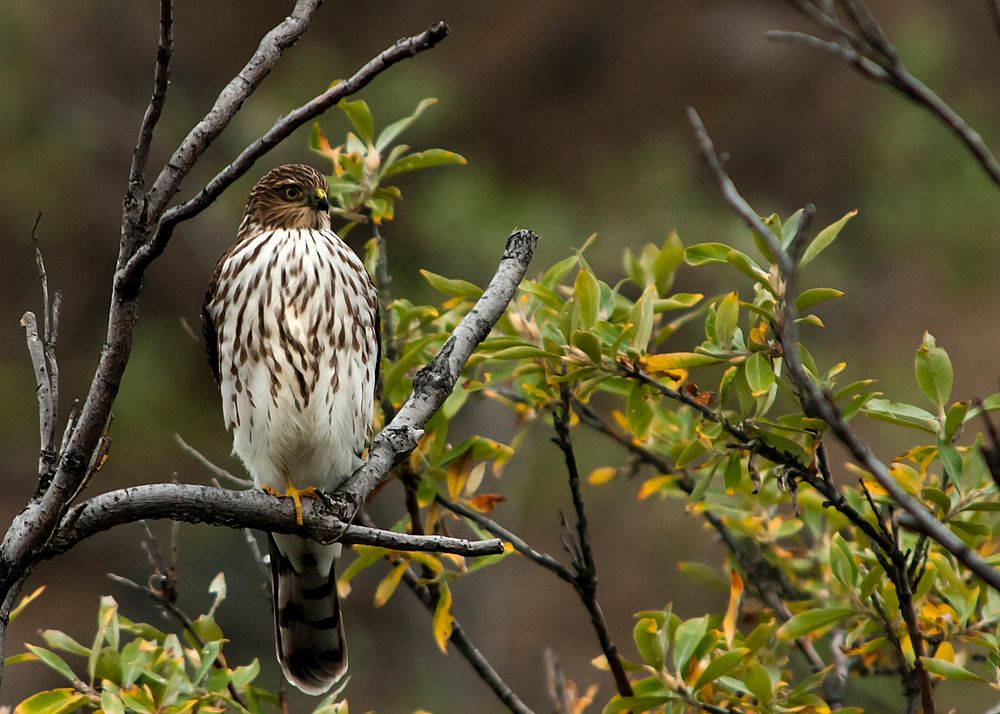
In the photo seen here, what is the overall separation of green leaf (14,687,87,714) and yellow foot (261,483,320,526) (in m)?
0.53

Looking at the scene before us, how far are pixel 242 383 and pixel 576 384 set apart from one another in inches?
31.1

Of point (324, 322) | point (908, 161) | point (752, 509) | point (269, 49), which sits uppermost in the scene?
point (908, 161)

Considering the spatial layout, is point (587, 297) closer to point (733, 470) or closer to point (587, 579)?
point (733, 470)

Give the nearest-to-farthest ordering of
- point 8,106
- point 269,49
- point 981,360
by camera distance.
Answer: point 269,49 → point 8,106 → point 981,360

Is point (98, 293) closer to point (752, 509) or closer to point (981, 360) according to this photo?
point (981, 360)

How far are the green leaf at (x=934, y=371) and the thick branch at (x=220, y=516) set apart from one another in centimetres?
84

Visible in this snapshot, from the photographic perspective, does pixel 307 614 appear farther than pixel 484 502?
Yes

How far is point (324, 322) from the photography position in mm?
2816

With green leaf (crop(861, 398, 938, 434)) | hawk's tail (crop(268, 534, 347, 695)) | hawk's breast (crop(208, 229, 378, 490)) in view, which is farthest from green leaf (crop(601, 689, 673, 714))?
hawk's tail (crop(268, 534, 347, 695))

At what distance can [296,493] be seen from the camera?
8.09 ft

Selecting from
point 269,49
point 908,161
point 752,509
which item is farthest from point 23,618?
point 269,49

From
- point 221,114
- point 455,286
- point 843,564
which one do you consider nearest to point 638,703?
point 843,564

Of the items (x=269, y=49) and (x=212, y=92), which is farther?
(x=212, y=92)

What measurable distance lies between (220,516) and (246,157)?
60 cm
